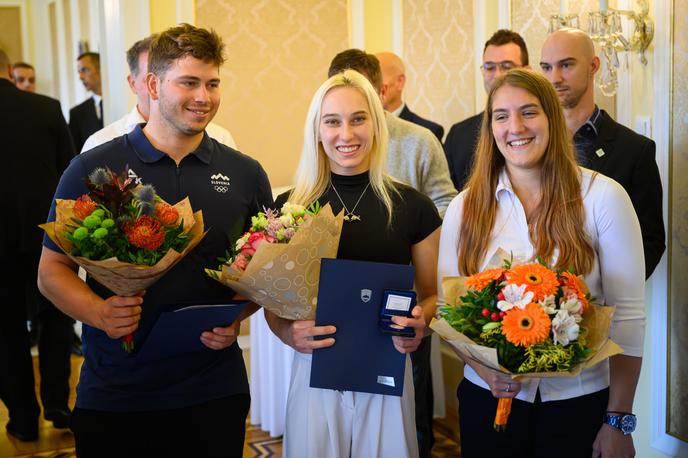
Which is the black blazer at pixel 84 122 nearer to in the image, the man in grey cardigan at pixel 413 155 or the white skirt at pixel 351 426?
the man in grey cardigan at pixel 413 155

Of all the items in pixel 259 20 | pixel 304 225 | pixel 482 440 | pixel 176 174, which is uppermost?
pixel 259 20

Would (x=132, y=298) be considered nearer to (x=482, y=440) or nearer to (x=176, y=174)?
(x=176, y=174)

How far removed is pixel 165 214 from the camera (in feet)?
6.03

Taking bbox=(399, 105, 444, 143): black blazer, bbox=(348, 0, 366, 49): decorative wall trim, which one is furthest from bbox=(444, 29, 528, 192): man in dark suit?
bbox=(348, 0, 366, 49): decorative wall trim

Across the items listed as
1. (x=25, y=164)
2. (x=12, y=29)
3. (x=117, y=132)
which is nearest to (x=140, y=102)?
(x=117, y=132)

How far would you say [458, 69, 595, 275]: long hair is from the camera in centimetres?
195

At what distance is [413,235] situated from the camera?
2291mm

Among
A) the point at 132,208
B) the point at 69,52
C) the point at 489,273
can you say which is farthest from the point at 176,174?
the point at 69,52

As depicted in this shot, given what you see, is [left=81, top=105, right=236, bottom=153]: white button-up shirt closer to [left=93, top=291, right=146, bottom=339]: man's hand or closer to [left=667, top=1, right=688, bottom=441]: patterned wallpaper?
[left=93, top=291, right=146, bottom=339]: man's hand

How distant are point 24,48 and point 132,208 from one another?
8371mm

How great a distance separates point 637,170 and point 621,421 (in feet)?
3.80

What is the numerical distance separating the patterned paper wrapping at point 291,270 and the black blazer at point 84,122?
177 inches

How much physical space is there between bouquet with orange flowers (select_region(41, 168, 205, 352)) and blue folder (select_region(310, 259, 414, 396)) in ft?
1.32

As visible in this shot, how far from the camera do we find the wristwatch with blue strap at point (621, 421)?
75.4 inches
